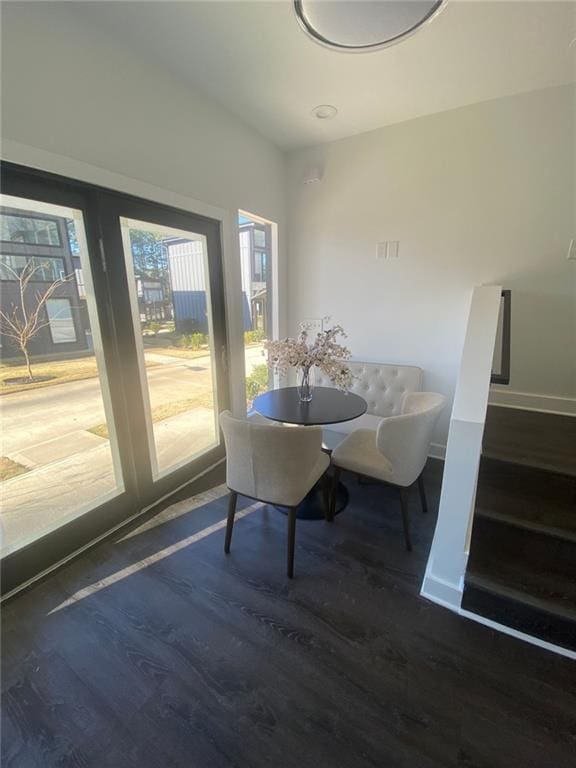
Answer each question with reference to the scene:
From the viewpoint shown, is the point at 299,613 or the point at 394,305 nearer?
the point at 299,613

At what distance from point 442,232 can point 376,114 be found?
1.09 meters

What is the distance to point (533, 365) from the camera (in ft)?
8.57

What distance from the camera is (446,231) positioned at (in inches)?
107

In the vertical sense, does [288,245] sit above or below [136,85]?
below

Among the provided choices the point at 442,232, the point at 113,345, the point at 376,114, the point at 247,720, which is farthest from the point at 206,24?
the point at 247,720

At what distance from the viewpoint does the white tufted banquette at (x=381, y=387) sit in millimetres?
2883

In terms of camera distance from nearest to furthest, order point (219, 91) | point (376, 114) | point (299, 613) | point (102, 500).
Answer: point (299, 613)
point (102, 500)
point (219, 91)
point (376, 114)

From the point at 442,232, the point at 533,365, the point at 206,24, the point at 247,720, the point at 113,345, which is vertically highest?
the point at 206,24

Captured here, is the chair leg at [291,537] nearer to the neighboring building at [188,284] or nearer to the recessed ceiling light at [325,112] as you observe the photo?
the neighboring building at [188,284]

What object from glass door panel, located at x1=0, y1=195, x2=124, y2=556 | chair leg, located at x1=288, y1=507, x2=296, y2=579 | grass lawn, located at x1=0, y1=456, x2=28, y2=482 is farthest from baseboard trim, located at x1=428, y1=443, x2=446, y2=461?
grass lawn, located at x1=0, y1=456, x2=28, y2=482

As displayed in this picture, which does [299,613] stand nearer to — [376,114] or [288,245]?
[288,245]

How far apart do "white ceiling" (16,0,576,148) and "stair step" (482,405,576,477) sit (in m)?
2.26

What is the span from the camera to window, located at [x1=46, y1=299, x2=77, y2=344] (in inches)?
68.6

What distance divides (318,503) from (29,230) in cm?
241
